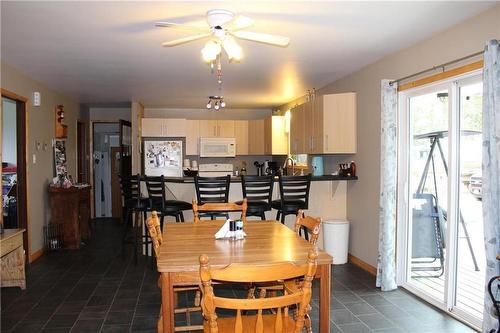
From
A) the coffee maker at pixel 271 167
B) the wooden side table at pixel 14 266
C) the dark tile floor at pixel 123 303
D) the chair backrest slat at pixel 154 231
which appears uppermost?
the coffee maker at pixel 271 167

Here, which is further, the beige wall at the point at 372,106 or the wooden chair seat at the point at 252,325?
the beige wall at the point at 372,106

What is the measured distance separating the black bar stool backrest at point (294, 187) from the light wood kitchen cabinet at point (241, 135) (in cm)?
400

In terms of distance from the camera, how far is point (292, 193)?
4477mm

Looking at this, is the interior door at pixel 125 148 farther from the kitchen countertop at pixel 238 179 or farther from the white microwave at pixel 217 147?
the kitchen countertop at pixel 238 179

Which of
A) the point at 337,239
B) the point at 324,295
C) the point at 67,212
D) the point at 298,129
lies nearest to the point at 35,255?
the point at 67,212

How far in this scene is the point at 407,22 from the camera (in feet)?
10.1

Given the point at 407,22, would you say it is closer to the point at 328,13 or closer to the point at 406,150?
the point at 328,13

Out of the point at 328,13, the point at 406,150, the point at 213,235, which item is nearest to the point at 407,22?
the point at 328,13

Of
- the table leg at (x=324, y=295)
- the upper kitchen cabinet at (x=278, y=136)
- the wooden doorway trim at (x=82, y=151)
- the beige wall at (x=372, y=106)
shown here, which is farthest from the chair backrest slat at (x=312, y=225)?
the wooden doorway trim at (x=82, y=151)

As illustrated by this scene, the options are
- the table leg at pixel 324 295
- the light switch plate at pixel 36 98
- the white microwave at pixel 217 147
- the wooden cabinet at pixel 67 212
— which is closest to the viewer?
the table leg at pixel 324 295

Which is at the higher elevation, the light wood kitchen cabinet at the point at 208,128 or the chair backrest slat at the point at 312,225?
the light wood kitchen cabinet at the point at 208,128

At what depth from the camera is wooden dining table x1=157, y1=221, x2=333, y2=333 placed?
1.98 metres

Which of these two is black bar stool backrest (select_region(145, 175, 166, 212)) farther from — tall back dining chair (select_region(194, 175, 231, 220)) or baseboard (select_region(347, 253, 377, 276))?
baseboard (select_region(347, 253, 377, 276))

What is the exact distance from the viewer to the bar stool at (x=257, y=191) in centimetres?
427
